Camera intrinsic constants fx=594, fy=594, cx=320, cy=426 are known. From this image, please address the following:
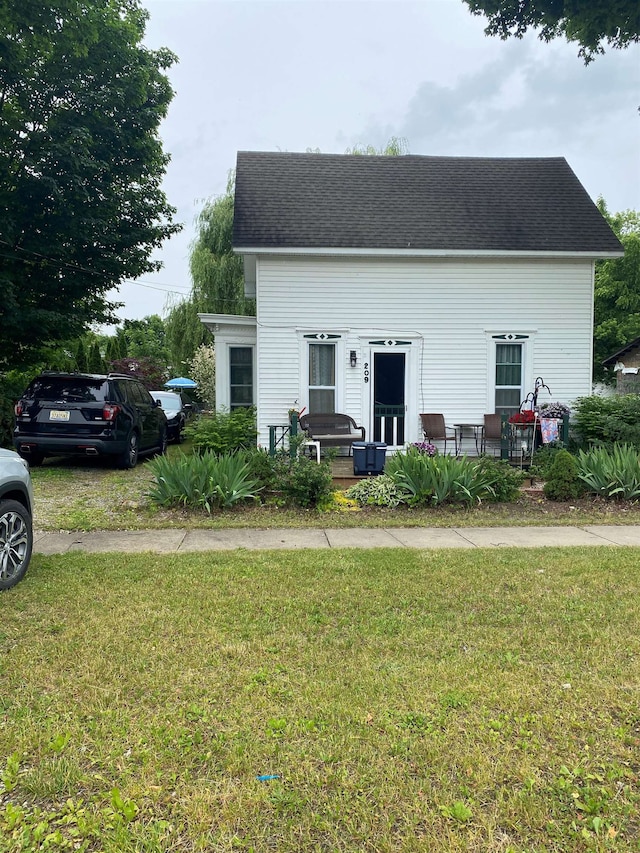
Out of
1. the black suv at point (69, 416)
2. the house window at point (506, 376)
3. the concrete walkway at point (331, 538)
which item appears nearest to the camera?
the concrete walkway at point (331, 538)

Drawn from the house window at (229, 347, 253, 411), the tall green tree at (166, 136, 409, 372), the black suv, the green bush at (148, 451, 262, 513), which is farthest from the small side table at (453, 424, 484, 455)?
the tall green tree at (166, 136, 409, 372)

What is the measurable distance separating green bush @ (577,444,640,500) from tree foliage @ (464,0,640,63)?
7.57m

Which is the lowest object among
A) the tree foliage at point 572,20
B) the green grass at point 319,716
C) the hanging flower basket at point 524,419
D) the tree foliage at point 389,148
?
the green grass at point 319,716

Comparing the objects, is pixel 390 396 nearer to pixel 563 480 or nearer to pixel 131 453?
pixel 563 480

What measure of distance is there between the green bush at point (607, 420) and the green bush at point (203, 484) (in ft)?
21.5

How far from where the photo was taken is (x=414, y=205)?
13.0 m

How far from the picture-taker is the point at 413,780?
2.47 m

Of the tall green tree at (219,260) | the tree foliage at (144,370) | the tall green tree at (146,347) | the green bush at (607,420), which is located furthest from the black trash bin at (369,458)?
the tall green tree at (146,347)

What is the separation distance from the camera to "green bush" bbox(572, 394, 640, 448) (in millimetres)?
10906

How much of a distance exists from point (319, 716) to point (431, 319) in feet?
34.1

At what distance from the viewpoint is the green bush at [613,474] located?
8.50 m

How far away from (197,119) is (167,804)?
56.9 ft

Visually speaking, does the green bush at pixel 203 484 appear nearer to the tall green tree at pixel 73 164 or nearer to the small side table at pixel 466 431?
the small side table at pixel 466 431

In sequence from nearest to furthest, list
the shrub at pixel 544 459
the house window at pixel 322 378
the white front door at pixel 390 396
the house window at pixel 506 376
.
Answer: the shrub at pixel 544 459, the house window at pixel 322 378, the white front door at pixel 390 396, the house window at pixel 506 376
